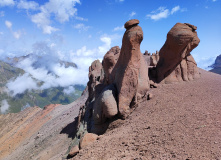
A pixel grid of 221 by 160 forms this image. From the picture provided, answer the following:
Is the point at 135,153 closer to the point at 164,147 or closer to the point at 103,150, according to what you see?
the point at 164,147

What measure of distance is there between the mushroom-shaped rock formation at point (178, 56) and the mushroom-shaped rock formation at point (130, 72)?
285 cm

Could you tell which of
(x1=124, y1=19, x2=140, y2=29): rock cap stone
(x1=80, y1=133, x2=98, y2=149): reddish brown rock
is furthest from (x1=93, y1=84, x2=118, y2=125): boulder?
(x1=124, y1=19, x2=140, y2=29): rock cap stone

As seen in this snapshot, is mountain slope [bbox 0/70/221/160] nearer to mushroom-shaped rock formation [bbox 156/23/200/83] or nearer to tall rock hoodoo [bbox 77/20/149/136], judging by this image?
tall rock hoodoo [bbox 77/20/149/136]

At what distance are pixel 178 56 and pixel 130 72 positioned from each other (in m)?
4.82

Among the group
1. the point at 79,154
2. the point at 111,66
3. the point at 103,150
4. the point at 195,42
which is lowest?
the point at 79,154

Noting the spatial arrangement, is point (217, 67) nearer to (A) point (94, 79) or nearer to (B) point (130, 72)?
(A) point (94, 79)

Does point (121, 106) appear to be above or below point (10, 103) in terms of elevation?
above

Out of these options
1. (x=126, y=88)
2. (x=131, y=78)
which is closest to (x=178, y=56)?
(x=131, y=78)

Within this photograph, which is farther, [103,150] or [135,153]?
[103,150]

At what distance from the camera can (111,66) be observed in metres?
13.2

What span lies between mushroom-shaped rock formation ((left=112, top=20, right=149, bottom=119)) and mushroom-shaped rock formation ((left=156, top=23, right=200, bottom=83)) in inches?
112

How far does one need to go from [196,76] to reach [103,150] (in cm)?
1020

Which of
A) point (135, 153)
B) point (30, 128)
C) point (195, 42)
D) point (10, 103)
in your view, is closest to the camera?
point (135, 153)

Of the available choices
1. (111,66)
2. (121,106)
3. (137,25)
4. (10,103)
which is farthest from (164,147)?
(10,103)
